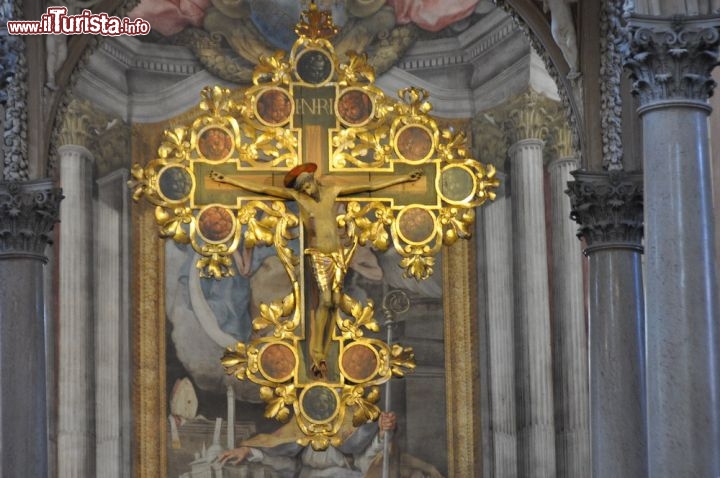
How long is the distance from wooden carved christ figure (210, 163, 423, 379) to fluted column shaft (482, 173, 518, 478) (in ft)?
15.3

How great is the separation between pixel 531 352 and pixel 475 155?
2.18m

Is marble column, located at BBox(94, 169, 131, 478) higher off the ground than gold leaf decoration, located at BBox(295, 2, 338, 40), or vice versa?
gold leaf decoration, located at BBox(295, 2, 338, 40)

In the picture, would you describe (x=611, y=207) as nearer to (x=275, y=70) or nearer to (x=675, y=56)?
(x=675, y=56)

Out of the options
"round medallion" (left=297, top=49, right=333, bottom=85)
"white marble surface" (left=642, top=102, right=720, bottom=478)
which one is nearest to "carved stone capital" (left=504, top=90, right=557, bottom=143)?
"round medallion" (left=297, top=49, right=333, bottom=85)

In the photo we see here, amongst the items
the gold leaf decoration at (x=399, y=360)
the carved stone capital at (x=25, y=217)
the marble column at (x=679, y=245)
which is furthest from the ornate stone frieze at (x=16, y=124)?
the marble column at (x=679, y=245)

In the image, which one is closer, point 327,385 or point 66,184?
point 327,385

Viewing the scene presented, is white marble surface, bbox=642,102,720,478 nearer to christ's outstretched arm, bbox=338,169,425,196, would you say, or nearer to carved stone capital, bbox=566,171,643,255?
carved stone capital, bbox=566,171,643,255

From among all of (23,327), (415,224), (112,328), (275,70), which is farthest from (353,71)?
(112,328)

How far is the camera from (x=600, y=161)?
1541cm

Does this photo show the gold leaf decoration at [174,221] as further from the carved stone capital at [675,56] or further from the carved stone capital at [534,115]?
the carved stone capital at [534,115]

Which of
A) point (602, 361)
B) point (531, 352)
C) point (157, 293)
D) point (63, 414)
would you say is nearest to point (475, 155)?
point (531, 352)

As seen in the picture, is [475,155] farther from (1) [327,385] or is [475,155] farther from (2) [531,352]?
(1) [327,385]

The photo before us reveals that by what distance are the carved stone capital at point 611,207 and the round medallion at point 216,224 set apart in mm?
2752

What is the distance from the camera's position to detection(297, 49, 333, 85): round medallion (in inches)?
656
